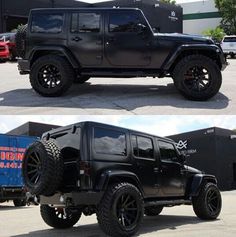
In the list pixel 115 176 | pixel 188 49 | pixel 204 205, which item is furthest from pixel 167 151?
pixel 188 49

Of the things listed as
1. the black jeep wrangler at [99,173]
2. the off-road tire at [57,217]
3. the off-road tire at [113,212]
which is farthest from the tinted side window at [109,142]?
the off-road tire at [57,217]

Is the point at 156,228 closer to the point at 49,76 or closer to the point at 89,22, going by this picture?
the point at 49,76

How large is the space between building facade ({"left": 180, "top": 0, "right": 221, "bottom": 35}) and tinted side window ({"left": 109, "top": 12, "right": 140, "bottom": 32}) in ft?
232

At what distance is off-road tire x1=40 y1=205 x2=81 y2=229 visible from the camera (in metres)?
8.33

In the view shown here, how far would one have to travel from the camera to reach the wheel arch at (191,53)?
34.2 ft

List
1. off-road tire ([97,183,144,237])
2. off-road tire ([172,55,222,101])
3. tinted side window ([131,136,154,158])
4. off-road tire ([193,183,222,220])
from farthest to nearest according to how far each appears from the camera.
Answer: off-road tire ([172,55,222,101]) → off-road tire ([193,183,222,220]) → tinted side window ([131,136,154,158]) → off-road tire ([97,183,144,237])

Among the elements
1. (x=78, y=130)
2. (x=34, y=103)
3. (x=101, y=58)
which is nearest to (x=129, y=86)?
(x=101, y=58)

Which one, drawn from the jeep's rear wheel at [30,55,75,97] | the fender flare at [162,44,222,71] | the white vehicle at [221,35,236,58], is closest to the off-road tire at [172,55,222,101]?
the fender flare at [162,44,222,71]

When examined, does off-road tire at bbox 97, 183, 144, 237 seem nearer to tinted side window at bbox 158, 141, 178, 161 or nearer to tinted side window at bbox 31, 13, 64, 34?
tinted side window at bbox 158, 141, 178, 161

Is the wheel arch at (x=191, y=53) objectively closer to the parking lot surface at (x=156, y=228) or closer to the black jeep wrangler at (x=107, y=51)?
the black jeep wrangler at (x=107, y=51)

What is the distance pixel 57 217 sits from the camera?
27.7ft

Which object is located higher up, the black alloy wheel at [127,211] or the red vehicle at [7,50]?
the red vehicle at [7,50]

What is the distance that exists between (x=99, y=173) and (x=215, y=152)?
26605 mm

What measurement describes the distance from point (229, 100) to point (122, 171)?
15.5ft
